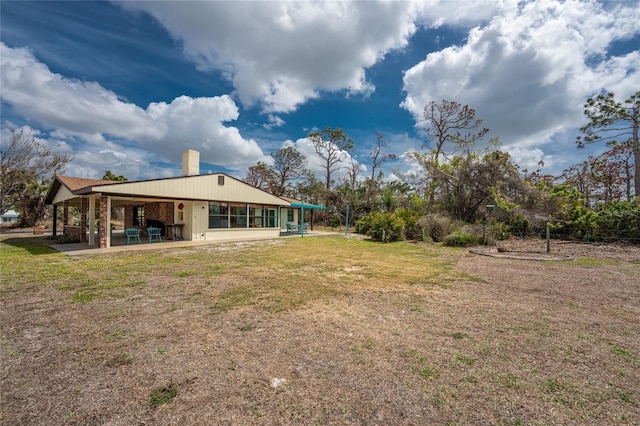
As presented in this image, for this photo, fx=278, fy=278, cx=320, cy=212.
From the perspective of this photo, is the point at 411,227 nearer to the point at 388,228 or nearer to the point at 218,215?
the point at 388,228

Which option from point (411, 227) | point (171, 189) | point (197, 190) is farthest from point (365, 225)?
point (171, 189)

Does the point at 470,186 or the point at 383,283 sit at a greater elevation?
the point at 470,186

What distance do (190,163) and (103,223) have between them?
18.5 ft

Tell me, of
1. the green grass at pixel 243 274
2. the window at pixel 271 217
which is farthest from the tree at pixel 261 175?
the green grass at pixel 243 274

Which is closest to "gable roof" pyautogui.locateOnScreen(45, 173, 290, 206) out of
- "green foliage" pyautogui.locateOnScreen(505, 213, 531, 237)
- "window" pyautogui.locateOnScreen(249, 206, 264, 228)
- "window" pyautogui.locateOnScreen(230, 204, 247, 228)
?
"window" pyautogui.locateOnScreen(230, 204, 247, 228)

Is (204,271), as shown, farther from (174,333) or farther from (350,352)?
(350,352)

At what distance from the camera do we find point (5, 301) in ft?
15.4

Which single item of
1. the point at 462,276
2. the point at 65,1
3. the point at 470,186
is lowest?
the point at 462,276

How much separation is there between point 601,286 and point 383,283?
4657 mm

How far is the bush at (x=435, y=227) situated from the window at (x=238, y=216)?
34.9ft

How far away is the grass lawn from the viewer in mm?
2152

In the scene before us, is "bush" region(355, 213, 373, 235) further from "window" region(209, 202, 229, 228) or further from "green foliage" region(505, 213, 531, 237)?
"window" region(209, 202, 229, 228)

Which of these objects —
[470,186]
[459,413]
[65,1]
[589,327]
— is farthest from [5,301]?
[470,186]

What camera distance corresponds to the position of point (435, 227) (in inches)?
629
